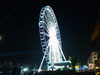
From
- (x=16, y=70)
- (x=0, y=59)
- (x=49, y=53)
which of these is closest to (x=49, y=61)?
(x=49, y=53)

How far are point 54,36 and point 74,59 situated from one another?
47.5 ft

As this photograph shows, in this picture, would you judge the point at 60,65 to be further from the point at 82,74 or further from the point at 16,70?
the point at 16,70

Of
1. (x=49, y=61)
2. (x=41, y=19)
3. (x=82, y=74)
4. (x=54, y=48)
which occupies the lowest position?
(x=82, y=74)

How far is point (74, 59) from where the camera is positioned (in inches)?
2044

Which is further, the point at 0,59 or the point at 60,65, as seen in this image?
the point at 0,59

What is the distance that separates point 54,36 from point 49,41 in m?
1.85

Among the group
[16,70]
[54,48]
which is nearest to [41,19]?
[54,48]

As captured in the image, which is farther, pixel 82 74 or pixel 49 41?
pixel 49 41

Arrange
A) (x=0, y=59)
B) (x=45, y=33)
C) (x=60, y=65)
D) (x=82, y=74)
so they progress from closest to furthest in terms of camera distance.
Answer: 1. (x=82, y=74)
2. (x=45, y=33)
3. (x=60, y=65)
4. (x=0, y=59)

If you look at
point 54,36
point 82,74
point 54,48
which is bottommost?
point 82,74

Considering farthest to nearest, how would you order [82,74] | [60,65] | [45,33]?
[60,65]
[45,33]
[82,74]

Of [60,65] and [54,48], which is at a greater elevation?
[54,48]

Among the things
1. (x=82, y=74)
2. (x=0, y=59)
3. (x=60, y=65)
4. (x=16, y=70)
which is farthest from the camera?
(x=0, y=59)

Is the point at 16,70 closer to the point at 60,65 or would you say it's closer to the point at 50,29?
the point at 50,29
